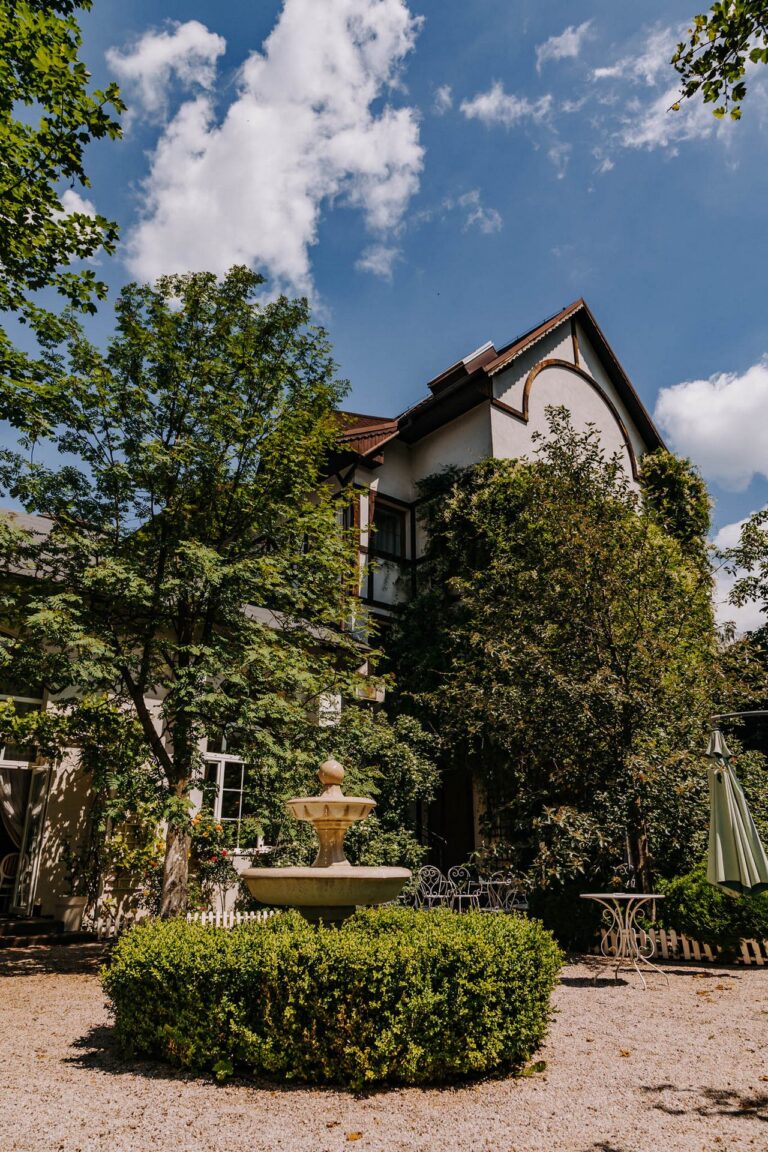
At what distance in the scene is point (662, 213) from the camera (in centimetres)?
930

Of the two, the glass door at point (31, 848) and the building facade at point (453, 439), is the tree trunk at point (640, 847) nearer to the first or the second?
the building facade at point (453, 439)

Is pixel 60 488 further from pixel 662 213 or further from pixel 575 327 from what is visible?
pixel 575 327

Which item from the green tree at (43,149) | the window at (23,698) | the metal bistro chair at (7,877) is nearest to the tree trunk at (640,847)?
the window at (23,698)

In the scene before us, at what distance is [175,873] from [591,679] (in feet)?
20.5

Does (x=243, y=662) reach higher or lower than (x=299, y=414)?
lower

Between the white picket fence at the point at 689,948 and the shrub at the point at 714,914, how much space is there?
0.08 metres

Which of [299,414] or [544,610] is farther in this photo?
[544,610]

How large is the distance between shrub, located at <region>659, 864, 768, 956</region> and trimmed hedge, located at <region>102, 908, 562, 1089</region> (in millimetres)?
5270

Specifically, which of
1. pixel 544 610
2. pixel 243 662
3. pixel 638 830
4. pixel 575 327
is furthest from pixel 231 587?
pixel 575 327

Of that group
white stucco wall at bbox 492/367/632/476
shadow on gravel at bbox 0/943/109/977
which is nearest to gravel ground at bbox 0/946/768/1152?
shadow on gravel at bbox 0/943/109/977

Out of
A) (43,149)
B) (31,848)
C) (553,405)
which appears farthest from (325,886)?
(553,405)

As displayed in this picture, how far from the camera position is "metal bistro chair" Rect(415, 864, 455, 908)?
12.5 m

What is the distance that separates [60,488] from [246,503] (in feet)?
7.80

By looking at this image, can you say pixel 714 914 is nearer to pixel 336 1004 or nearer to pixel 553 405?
pixel 336 1004
